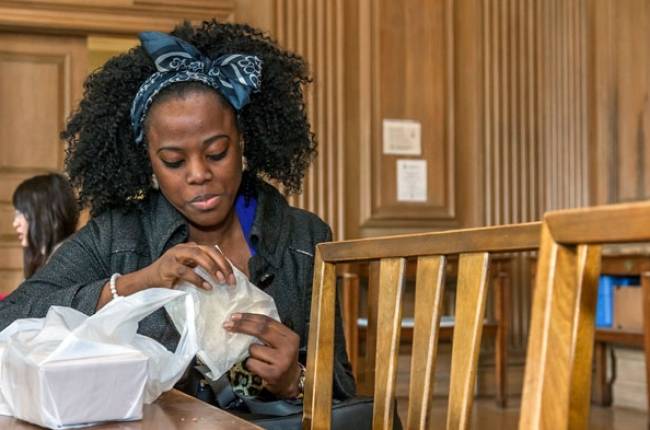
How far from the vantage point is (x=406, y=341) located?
5.07m

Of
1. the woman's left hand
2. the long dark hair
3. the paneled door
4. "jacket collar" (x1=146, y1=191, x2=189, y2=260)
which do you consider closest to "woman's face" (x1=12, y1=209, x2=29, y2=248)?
the long dark hair

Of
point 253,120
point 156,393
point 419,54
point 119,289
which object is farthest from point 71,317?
point 419,54

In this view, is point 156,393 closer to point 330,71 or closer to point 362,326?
point 362,326

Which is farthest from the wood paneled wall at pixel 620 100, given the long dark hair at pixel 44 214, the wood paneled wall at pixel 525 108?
the long dark hair at pixel 44 214

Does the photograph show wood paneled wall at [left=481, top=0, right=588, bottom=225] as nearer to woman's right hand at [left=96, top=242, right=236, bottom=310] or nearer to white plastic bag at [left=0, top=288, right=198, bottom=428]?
woman's right hand at [left=96, top=242, right=236, bottom=310]

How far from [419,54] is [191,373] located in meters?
4.08

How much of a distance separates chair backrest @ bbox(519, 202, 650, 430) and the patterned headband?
1182mm

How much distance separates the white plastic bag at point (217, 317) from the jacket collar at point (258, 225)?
0.39 m

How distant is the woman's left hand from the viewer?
59.1 inches

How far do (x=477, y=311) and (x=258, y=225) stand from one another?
3.05 feet

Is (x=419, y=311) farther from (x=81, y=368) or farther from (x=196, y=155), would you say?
(x=196, y=155)

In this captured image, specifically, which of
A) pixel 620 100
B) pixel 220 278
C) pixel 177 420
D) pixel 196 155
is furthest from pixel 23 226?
pixel 620 100

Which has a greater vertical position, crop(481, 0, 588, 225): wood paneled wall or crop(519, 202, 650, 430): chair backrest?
crop(481, 0, 588, 225): wood paneled wall

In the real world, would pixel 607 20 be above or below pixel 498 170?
above
